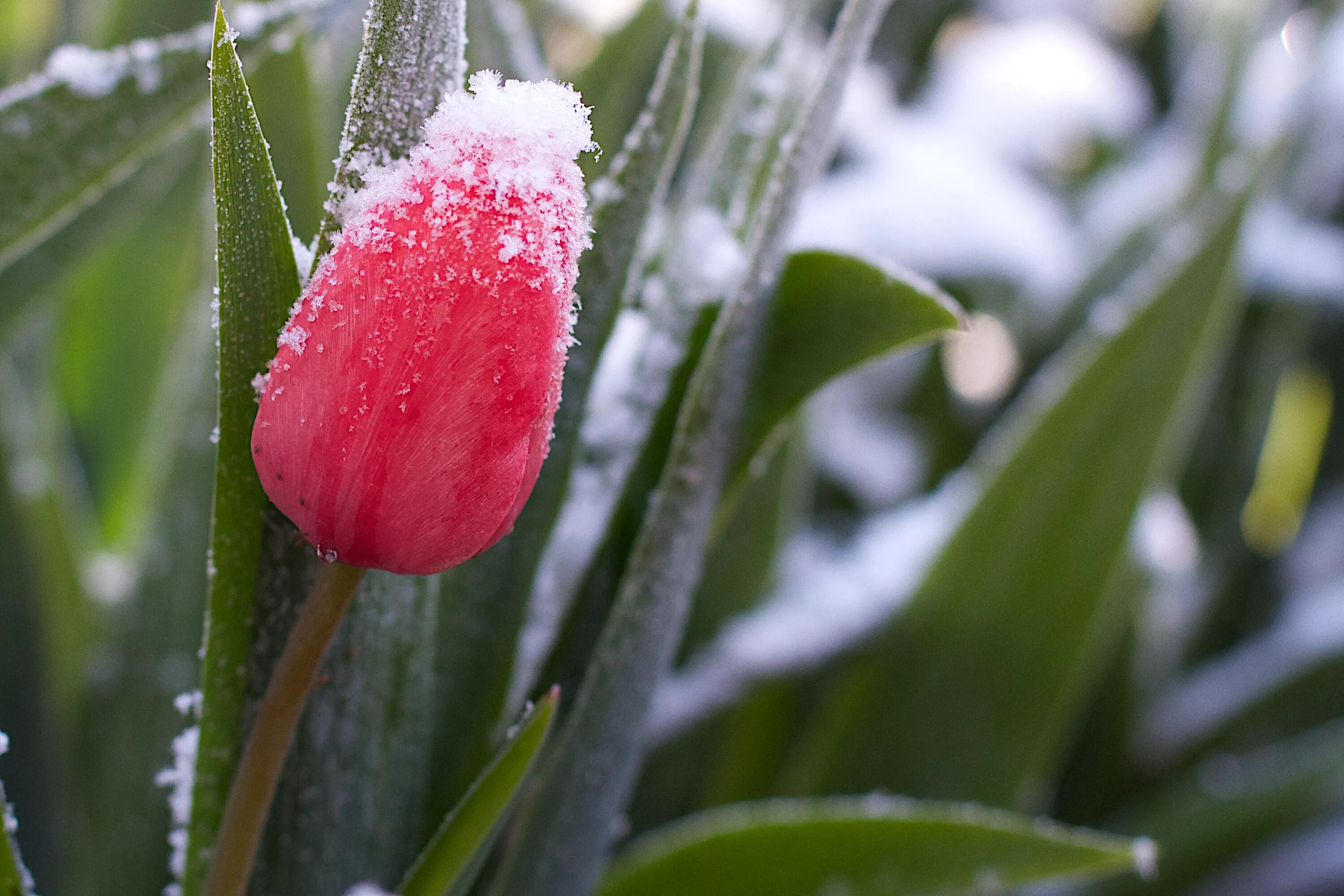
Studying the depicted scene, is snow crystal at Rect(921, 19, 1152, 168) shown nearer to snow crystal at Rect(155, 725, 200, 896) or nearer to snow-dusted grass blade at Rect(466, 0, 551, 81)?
snow-dusted grass blade at Rect(466, 0, 551, 81)

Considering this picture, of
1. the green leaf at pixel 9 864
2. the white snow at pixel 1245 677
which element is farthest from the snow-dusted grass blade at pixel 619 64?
the white snow at pixel 1245 677

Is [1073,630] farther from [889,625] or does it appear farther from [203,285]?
[203,285]

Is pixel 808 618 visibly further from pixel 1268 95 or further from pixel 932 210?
pixel 1268 95

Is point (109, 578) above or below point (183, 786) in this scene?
above

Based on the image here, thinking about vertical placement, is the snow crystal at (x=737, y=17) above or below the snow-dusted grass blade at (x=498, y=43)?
above

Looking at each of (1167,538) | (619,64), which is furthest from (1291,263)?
(619,64)

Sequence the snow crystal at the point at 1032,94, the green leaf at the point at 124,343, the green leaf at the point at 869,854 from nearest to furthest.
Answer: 1. the green leaf at the point at 869,854
2. the green leaf at the point at 124,343
3. the snow crystal at the point at 1032,94

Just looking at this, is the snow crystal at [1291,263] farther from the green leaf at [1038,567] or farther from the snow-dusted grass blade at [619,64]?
the snow-dusted grass blade at [619,64]
